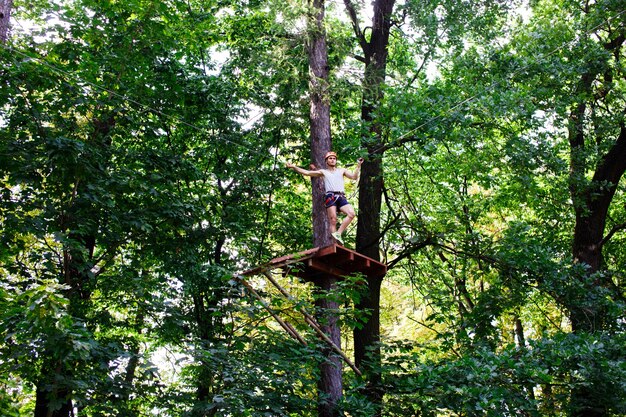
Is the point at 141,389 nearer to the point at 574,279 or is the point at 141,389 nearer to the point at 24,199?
the point at 24,199

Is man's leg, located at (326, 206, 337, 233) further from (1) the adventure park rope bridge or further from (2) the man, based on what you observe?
(1) the adventure park rope bridge

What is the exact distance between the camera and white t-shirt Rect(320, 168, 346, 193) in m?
7.68

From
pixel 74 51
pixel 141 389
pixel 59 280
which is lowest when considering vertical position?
pixel 141 389

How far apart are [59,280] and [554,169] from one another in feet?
22.9

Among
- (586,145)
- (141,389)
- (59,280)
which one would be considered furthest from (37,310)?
(586,145)

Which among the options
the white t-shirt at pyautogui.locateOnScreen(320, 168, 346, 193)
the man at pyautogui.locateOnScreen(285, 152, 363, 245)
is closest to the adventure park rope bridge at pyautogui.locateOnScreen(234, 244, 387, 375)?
the man at pyautogui.locateOnScreen(285, 152, 363, 245)

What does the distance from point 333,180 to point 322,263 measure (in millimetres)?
1118

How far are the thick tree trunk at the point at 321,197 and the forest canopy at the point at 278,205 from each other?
1.5 inches

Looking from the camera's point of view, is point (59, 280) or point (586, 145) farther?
point (586, 145)

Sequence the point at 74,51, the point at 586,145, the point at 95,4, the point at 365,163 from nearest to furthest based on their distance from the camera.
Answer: the point at 74,51, the point at 95,4, the point at 365,163, the point at 586,145

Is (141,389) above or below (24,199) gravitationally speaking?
below

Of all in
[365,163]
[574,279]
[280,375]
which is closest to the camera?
[280,375]

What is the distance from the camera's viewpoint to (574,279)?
8445mm

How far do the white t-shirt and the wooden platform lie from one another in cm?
97
